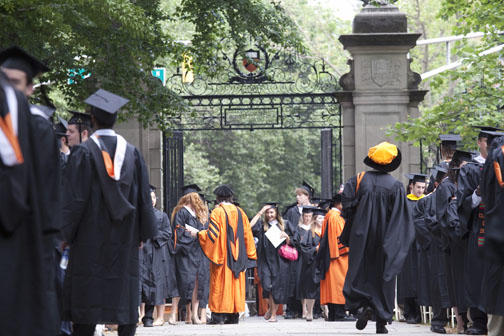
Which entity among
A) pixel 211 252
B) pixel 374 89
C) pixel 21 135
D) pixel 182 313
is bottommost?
pixel 182 313

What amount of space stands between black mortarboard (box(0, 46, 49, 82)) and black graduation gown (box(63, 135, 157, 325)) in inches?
87.6

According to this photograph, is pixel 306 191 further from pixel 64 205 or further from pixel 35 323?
pixel 35 323

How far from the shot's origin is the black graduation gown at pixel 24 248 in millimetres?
4992

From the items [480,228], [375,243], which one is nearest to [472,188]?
[480,228]

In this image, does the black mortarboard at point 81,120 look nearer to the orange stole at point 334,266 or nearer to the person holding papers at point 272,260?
the orange stole at point 334,266

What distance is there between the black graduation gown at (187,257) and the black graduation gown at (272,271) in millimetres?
1502

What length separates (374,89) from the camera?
61.5ft

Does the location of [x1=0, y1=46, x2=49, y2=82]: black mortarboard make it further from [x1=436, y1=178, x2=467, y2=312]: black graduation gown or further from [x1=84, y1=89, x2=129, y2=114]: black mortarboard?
[x1=436, y1=178, x2=467, y2=312]: black graduation gown

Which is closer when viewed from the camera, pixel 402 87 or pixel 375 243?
pixel 375 243

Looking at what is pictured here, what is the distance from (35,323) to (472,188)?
6178mm

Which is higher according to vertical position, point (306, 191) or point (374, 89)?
point (374, 89)

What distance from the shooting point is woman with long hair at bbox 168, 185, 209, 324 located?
1658 cm

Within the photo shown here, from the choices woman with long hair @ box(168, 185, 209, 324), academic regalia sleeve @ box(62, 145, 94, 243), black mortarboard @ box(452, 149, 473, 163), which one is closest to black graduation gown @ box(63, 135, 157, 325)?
academic regalia sleeve @ box(62, 145, 94, 243)

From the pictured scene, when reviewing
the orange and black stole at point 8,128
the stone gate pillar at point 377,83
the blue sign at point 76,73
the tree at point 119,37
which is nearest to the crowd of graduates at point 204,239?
the orange and black stole at point 8,128
